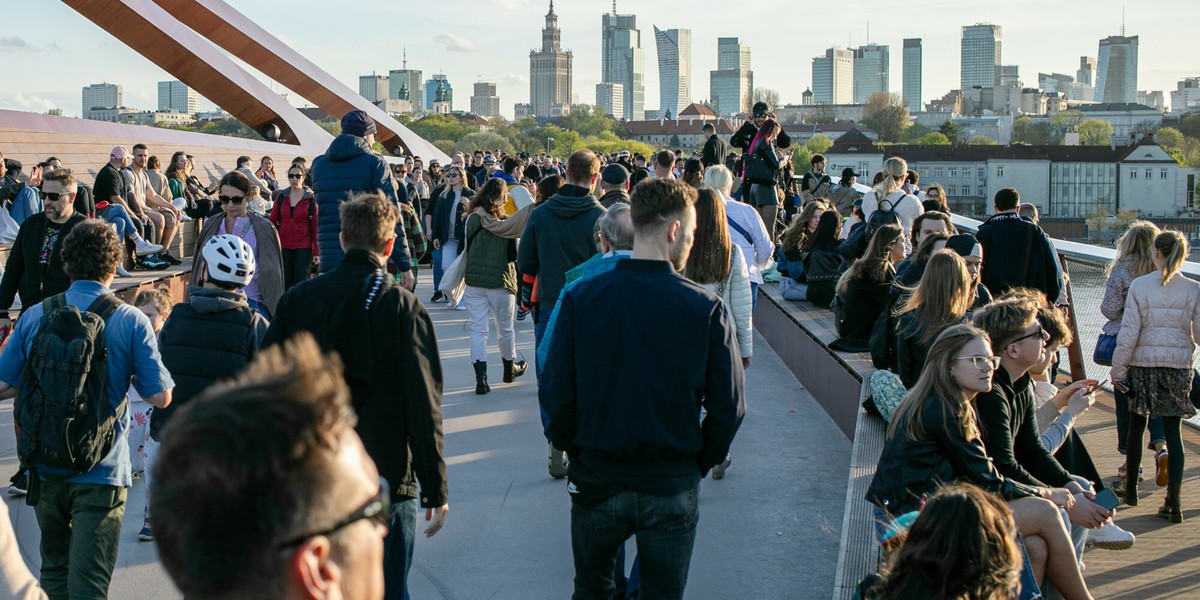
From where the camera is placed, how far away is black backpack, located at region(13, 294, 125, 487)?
3936 mm

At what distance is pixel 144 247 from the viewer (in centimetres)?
1275

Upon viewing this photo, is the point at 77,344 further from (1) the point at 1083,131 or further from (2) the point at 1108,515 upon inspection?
(1) the point at 1083,131

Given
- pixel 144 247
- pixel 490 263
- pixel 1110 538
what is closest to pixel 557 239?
pixel 490 263

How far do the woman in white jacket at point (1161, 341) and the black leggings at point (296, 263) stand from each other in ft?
18.4

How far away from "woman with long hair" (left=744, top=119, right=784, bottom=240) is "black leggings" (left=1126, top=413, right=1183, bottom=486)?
22.9ft

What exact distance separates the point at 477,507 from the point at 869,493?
2455mm

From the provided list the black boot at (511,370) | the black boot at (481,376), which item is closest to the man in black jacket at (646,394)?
the black boot at (481,376)

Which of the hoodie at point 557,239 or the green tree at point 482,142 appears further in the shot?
the green tree at point 482,142

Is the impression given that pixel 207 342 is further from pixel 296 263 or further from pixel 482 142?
pixel 482 142

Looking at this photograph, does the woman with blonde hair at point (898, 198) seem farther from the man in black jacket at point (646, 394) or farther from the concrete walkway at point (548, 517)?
the man in black jacket at point (646, 394)

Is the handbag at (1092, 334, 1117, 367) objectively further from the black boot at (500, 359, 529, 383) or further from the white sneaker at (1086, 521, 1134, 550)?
the black boot at (500, 359, 529, 383)

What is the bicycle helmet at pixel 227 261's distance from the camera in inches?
173

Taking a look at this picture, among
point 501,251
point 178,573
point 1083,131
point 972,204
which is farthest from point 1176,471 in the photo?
point 1083,131

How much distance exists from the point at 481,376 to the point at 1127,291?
453 cm
